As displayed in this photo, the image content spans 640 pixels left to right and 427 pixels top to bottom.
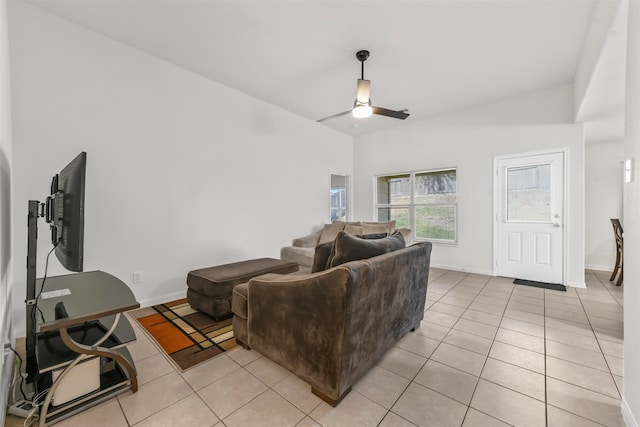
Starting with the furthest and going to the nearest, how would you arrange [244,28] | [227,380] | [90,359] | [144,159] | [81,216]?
[144,159], [244,28], [227,380], [90,359], [81,216]

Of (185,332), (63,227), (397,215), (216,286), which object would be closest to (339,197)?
(397,215)

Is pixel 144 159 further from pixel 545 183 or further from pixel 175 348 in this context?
pixel 545 183

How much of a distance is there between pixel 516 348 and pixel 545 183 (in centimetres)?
297

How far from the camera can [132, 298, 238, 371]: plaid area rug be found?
204cm

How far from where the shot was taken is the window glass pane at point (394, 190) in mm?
5468

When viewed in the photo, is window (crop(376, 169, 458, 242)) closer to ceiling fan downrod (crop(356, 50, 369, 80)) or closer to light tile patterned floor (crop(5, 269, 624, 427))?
light tile patterned floor (crop(5, 269, 624, 427))

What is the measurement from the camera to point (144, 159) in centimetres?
293

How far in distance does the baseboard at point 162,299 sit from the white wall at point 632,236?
3823mm

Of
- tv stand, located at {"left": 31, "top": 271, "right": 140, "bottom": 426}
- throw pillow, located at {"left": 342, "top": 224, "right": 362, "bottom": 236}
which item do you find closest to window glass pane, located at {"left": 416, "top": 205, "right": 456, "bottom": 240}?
throw pillow, located at {"left": 342, "top": 224, "right": 362, "bottom": 236}

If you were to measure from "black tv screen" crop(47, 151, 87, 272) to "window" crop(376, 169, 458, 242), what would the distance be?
5.05m

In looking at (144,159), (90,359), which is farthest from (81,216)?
(144,159)

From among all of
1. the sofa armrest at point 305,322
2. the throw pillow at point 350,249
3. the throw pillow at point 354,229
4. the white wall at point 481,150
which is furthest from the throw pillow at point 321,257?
the white wall at point 481,150

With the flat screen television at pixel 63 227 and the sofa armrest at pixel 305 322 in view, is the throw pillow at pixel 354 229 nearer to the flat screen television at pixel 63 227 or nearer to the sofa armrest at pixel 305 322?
the sofa armrest at pixel 305 322

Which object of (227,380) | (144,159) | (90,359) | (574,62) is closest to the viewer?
(90,359)
